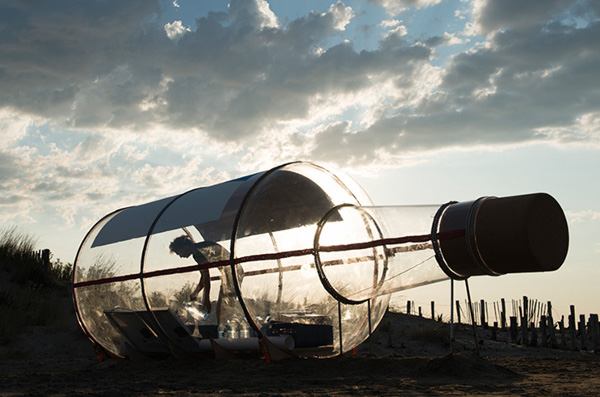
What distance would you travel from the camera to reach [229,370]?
7.28m

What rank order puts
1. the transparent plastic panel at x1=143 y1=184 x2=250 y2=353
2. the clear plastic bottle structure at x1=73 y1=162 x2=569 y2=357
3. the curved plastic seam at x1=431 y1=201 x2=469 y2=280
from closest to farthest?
1. the curved plastic seam at x1=431 y1=201 x2=469 y2=280
2. the clear plastic bottle structure at x1=73 y1=162 x2=569 y2=357
3. the transparent plastic panel at x1=143 y1=184 x2=250 y2=353

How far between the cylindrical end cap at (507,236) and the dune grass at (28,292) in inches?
405

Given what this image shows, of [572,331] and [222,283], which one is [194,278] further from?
[572,331]

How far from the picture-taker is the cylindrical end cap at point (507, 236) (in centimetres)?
576

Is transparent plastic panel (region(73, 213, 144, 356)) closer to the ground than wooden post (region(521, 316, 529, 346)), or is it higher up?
higher up

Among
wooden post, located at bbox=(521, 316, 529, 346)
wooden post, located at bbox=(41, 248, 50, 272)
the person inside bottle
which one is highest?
wooden post, located at bbox=(41, 248, 50, 272)

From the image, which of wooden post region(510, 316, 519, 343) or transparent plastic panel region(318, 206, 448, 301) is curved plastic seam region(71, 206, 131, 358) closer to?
transparent plastic panel region(318, 206, 448, 301)

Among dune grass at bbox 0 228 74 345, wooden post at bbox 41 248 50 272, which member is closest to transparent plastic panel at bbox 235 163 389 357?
dune grass at bbox 0 228 74 345

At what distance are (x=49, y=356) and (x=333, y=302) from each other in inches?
277

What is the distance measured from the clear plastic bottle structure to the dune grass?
6.24 m

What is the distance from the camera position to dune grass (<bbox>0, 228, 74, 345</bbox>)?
45.9 ft

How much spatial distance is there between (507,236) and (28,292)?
14.0 m

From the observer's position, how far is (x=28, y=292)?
16.2 metres

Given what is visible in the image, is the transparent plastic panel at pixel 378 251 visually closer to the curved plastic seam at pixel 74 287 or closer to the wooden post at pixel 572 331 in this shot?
the curved plastic seam at pixel 74 287
